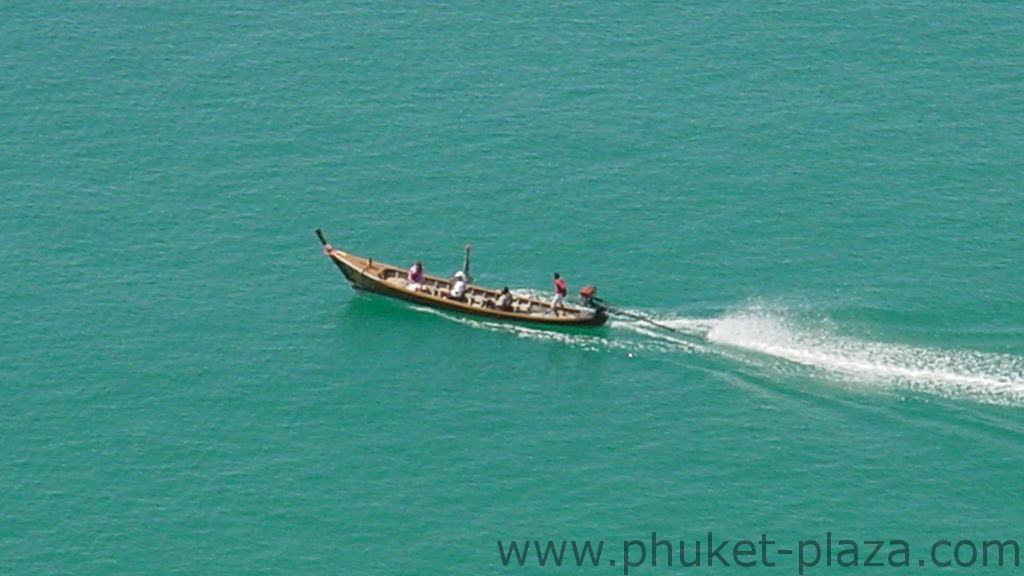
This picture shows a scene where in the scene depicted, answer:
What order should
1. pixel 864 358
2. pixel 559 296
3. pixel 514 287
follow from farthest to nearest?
pixel 514 287, pixel 559 296, pixel 864 358

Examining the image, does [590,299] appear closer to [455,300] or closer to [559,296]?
[559,296]

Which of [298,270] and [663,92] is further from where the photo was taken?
[663,92]

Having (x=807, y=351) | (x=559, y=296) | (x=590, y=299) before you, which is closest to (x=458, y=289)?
(x=559, y=296)

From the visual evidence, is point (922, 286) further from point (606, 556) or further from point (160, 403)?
point (160, 403)

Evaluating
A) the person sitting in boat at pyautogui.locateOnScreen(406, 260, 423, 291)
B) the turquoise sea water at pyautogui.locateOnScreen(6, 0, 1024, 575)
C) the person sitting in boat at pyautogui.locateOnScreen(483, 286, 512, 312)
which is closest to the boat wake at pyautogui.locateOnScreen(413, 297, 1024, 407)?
the turquoise sea water at pyautogui.locateOnScreen(6, 0, 1024, 575)

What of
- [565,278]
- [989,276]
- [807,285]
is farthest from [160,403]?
[989,276]

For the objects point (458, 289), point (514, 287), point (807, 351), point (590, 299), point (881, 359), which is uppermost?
point (514, 287)

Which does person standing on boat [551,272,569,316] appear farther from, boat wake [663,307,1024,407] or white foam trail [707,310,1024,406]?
white foam trail [707,310,1024,406]
